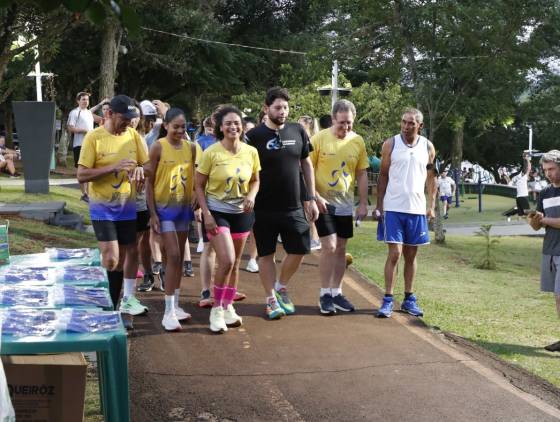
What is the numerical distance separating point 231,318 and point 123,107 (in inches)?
80.0

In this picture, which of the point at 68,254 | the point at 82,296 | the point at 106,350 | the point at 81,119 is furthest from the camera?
the point at 81,119

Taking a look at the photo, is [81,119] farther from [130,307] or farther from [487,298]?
[487,298]

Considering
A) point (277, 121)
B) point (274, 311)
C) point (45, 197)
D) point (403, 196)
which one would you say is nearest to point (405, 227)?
point (403, 196)

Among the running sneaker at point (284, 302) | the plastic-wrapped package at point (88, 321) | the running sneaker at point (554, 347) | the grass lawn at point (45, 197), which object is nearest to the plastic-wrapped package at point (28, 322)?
the plastic-wrapped package at point (88, 321)

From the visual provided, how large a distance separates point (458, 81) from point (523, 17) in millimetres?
1978

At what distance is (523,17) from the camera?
16250 mm

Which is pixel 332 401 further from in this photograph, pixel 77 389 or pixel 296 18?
pixel 296 18

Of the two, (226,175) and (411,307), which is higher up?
(226,175)

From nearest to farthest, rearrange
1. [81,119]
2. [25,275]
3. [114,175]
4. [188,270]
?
1. [25,275]
2. [114,175]
3. [188,270]
4. [81,119]

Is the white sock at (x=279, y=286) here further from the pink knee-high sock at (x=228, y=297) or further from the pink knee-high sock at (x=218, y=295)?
the pink knee-high sock at (x=218, y=295)

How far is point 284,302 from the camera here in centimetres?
825

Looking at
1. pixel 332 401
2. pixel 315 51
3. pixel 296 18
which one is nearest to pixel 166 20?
pixel 296 18

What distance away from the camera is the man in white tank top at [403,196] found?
8227 millimetres

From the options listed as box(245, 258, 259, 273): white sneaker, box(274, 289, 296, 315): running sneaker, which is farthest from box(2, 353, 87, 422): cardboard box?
box(245, 258, 259, 273): white sneaker
